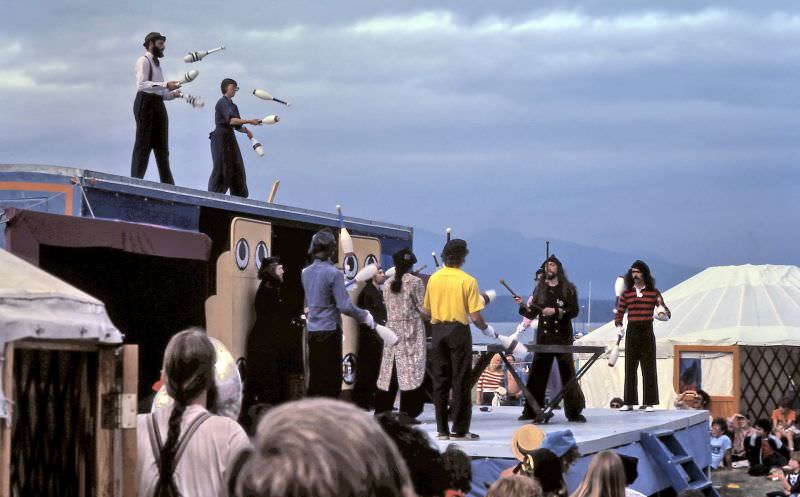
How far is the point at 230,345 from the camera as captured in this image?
28.8ft

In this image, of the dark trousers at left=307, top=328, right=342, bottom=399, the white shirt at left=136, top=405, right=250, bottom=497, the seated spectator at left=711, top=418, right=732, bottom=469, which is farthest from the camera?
the seated spectator at left=711, top=418, right=732, bottom=469

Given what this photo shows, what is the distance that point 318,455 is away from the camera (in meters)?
1.54

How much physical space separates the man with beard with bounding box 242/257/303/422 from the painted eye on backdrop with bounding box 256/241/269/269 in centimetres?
3

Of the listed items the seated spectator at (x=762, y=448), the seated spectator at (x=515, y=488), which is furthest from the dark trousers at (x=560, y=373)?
the seated spectator at (x=515, y=488)

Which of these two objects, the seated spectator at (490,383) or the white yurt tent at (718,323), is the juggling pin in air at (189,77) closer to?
the seated spectator at (490,383)

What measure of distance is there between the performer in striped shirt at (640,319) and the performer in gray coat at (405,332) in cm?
260

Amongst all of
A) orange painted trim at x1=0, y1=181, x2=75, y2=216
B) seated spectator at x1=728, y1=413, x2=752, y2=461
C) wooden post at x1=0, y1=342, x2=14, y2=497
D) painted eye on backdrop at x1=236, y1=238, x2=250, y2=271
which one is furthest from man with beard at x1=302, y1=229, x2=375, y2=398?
seated spectator at x1=728, y1=413, x2=752, y2=461

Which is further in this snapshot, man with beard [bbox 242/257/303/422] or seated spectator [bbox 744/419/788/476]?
seated spectator [bbox 744/419/788/476]

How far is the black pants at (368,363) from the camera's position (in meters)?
10.1

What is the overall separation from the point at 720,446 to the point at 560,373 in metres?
4.87

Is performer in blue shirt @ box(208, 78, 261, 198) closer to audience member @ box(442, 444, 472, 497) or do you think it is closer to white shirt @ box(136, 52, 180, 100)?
white shirt @ box(136, 52, 180, 100)

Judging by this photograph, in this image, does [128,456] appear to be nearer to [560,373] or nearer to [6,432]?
[6,432]

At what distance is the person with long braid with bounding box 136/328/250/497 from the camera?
3.31 metres

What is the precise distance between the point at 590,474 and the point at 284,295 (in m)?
5.01
